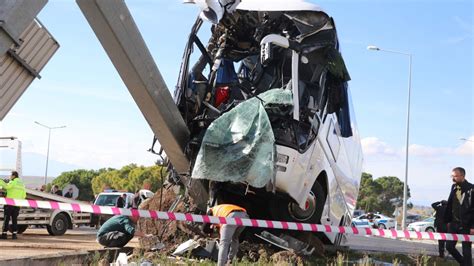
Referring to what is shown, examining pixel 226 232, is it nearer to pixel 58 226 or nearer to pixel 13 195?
pixel 13 195

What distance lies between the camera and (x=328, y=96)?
29.8ft

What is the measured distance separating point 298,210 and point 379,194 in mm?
75738

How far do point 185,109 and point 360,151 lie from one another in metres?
6.01

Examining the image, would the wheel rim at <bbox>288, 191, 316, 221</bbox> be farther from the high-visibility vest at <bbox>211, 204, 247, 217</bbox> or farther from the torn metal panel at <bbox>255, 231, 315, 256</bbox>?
the high-visibility vest at <bbox>211, 204, 247, 217</bbox>

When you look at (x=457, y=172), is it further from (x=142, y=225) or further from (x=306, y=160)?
(x=142, y=225)

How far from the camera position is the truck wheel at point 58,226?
16.0 meters

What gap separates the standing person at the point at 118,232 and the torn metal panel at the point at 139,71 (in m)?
1.82

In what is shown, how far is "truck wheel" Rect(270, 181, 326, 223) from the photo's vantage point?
897cm

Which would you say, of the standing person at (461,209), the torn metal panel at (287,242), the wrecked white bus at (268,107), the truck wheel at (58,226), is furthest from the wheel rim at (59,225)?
the standing person at (461,209)

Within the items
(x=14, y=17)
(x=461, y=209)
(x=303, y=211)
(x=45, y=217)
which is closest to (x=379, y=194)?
(x=45, y=217)

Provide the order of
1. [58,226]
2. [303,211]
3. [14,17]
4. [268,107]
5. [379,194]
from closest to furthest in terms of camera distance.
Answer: [14,17] → [268,107] → [303,211] → [58,226] → [379,194]

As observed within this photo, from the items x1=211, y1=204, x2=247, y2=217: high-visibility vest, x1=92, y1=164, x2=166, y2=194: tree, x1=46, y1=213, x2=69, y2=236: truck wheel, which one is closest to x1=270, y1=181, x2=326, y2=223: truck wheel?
x1=211, y1=204, x2=247, y2=217: high-visibility vest

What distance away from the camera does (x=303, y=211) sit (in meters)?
9.00

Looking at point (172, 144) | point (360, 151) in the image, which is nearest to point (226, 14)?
point (172, 144)
